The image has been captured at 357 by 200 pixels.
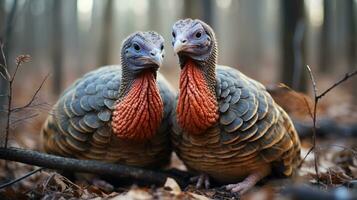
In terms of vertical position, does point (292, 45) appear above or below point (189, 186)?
above

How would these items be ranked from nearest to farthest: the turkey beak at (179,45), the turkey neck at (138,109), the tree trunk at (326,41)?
the turkey beak at (179,45)
the turkey neck at (138,109)
the tree trunk at (326,41)

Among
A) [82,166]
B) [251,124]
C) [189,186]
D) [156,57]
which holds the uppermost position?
[156,57]

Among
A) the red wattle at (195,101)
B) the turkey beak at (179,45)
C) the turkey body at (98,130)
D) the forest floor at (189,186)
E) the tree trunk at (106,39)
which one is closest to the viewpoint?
the forest floor at (189,186)

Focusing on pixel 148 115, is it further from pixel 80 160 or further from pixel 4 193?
pixel 4 193

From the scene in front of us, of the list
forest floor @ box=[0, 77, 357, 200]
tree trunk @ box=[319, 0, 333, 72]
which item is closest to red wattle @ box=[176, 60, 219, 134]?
forest floor @ box=[0, 77, 357, 200]

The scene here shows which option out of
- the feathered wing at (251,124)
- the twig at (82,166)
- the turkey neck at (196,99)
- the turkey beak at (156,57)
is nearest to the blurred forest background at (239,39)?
the twig at (82,166)

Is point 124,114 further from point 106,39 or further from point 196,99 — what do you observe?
point 106,39

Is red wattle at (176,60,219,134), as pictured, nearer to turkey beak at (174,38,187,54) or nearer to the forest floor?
turkey beak at (174,38,187,54)

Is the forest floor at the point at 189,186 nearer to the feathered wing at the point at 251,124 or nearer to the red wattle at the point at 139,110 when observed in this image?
the feathered wing at the point at 251,124

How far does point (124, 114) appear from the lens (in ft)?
12.8

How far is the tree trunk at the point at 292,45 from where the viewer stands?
786cm

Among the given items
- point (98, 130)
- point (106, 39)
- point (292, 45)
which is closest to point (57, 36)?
point (106, 39)

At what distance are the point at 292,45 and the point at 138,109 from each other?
15.9ft

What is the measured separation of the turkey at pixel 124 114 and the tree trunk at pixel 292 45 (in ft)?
13.6
